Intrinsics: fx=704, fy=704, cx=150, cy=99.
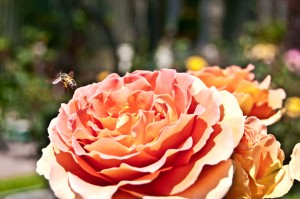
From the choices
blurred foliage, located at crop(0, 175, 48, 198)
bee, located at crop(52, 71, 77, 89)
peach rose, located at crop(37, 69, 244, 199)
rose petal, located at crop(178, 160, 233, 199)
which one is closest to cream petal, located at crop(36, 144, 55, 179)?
peach rose, located at crop(37, 69, 244, 199)

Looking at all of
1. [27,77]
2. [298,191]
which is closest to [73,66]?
[27,77]

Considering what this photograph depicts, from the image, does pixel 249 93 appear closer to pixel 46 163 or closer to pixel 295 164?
pixel 295 164

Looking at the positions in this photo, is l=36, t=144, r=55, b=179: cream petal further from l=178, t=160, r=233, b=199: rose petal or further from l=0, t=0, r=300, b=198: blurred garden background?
l=0, t=0, r=300, b=198: blurred garden background

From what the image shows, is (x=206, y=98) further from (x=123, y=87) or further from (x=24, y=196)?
(x=24, y=196)

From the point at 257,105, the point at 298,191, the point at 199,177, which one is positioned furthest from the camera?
the point at 298,191

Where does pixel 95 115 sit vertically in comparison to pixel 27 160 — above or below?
above

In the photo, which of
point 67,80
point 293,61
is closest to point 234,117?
point 67,80
